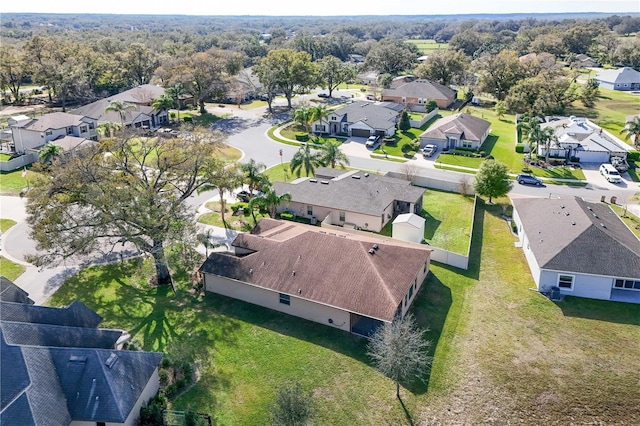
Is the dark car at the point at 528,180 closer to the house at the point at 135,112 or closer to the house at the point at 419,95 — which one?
the house at the point at 419,95

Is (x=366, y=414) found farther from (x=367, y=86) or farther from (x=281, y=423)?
(x=367, y=86)

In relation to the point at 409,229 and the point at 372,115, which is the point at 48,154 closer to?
the point at 409,229

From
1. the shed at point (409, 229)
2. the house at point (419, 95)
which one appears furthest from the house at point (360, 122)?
the shed at point (409, 229)

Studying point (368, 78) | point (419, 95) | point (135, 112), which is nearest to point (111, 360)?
point (135, 112)

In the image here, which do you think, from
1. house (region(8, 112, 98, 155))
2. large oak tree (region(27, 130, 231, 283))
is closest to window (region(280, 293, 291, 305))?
large oak tree (region(27, 130, 231, 283))

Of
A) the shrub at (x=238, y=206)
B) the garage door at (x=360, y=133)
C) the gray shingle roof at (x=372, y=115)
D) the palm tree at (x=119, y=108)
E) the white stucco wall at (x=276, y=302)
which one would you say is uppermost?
the palm tree at (x=119, y=108)

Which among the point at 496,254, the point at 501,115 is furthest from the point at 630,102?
the point at 496,254
